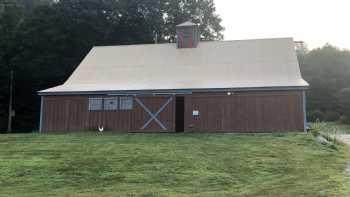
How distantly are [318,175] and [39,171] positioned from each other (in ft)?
22.5

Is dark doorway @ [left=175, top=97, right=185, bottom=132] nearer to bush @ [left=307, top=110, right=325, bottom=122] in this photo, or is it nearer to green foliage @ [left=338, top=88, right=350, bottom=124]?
green foliage @ [left=338, top=88, right=350, bottom=124]

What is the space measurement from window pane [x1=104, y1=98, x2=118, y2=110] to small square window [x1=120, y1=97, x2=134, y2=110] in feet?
0.99

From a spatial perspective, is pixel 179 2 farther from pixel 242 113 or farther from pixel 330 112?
pixel 242 113

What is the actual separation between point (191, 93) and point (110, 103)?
4.13 meters

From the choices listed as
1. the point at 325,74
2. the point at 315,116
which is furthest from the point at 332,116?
the point at 325,74

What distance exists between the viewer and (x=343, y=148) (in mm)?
15180

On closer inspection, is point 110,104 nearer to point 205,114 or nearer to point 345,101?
point 205,114

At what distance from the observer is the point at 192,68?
23.0m

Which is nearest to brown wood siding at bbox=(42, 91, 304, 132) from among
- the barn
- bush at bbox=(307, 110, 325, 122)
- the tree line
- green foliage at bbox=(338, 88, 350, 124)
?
the barn

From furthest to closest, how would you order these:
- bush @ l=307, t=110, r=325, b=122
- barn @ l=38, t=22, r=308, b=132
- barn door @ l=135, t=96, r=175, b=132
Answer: bush @ l=307, t=110, r=325, b=122
barn door @ l=135, t=96, r=175, b=132
barn @ l=38, t=22, r=308, b=132

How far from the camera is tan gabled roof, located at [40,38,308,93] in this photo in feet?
69.9

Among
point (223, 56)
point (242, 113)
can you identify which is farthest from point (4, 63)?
point (242, 113)

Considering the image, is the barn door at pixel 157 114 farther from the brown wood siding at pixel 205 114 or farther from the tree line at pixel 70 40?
the tree line at pixel 70 40

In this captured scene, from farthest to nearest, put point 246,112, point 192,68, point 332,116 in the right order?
1. point 332,116
2. point 192,68
3. point 246,112
